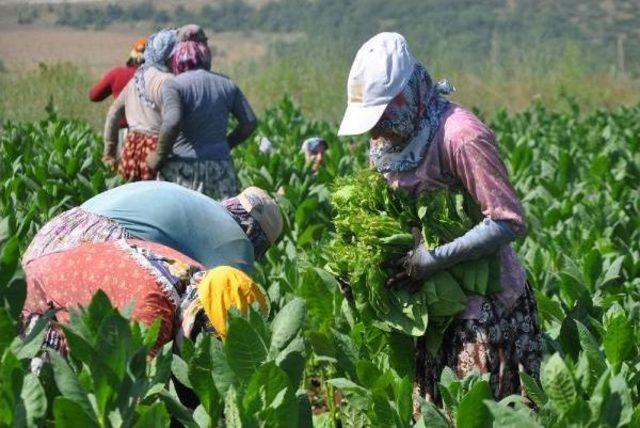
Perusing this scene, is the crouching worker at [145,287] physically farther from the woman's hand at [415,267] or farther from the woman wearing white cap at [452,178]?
the woman wearing white cap at [452,178]

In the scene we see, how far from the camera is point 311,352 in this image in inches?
196

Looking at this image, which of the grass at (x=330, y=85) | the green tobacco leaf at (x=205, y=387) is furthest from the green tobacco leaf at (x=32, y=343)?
the grass at (x=330, y=85)

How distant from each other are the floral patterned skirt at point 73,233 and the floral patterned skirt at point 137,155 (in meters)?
2.94

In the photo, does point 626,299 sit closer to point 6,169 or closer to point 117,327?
point 117,327

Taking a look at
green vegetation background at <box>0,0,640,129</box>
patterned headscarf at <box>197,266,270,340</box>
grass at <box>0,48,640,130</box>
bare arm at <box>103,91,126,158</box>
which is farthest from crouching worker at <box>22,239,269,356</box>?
green vegetation background at <box>0,0,640,129</box>

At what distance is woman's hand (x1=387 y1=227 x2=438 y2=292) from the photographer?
13.3 ft

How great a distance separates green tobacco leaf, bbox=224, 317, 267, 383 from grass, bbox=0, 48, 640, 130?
14989 millimetres

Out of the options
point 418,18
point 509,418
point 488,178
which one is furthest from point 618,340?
point 418,18

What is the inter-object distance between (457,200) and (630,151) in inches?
324

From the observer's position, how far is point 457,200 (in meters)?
4.05

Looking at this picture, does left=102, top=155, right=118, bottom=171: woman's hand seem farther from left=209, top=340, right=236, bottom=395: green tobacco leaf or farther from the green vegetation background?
the green vegetation background

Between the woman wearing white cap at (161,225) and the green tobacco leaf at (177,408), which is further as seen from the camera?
the woman wearing white cap at (161,225)

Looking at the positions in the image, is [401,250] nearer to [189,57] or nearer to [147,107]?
[189,57]

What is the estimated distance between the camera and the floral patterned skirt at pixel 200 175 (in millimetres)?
7336
